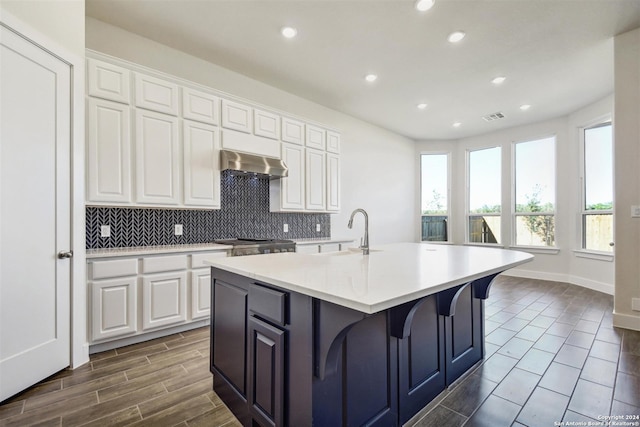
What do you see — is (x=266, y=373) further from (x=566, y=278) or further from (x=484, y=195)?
(x=484, y=195)

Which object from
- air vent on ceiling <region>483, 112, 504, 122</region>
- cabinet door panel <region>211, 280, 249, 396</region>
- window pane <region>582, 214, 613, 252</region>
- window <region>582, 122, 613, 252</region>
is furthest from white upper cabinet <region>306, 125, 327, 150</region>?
window pane <region>582, 214, 613, 252</region>

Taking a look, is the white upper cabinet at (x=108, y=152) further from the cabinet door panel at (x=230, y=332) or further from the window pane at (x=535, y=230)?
the window pane at (x=535, y=230)

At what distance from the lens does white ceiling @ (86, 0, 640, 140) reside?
8.75 ft

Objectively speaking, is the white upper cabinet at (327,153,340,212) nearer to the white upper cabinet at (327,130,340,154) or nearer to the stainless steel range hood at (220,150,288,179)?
the white upper cabinet at (327,130,340,154)

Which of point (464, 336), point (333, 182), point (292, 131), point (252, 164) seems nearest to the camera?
point (464, 336)

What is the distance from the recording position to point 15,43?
1.93 metres

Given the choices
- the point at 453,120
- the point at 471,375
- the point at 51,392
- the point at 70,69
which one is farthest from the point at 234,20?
the point at 453,120

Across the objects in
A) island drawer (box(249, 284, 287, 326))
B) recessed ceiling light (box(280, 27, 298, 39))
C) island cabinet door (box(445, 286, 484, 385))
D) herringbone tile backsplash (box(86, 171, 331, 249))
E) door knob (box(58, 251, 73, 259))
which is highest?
recessed ceiling light (box(280, 27, 298, 39))

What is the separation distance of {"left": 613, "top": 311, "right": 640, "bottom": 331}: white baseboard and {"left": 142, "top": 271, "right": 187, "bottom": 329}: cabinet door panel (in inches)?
176

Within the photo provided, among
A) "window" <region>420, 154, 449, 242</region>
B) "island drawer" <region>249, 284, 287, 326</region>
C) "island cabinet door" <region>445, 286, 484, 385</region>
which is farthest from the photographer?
"window" <region>420, 154, 449, 242</region>

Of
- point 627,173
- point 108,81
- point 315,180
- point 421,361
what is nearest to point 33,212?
point 108,81

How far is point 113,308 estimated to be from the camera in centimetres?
251

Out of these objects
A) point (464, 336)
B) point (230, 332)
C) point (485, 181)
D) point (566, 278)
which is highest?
point (485, 181)

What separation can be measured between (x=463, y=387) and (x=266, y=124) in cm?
339
